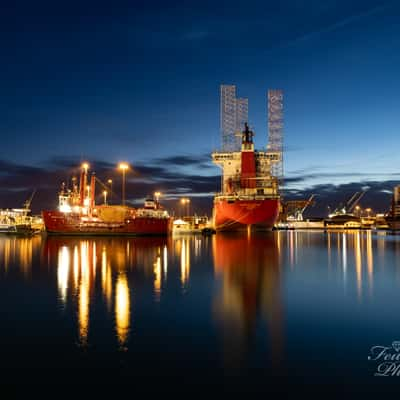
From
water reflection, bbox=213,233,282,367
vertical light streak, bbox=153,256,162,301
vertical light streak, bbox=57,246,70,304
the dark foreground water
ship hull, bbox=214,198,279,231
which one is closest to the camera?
the dark foreground water

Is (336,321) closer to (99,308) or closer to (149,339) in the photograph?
(149,339)

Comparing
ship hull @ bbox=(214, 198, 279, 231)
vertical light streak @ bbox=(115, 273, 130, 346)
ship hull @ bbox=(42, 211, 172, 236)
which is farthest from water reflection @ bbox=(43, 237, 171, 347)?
ship hull @ bbox=(214, 198, 279, 231)

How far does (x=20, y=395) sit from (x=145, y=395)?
6.50ft

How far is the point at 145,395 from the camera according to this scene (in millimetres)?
6344

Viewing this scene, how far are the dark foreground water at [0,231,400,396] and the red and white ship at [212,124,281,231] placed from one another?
4212cm

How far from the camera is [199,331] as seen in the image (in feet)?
32.1

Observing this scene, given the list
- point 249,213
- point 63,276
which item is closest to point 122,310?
point 63,276

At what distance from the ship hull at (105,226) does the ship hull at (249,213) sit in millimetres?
9648

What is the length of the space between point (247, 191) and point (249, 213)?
8826 millimetres

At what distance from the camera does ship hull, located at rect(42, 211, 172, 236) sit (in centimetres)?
5719

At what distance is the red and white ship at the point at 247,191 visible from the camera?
60938mm

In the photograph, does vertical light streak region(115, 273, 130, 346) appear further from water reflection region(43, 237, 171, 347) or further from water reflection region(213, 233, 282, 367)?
water reflection region(213, 233, 282, 367)

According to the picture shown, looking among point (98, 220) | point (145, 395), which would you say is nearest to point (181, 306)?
point (145, 395)

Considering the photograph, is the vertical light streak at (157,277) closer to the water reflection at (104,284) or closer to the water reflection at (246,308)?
the water reflection at (104,284)
